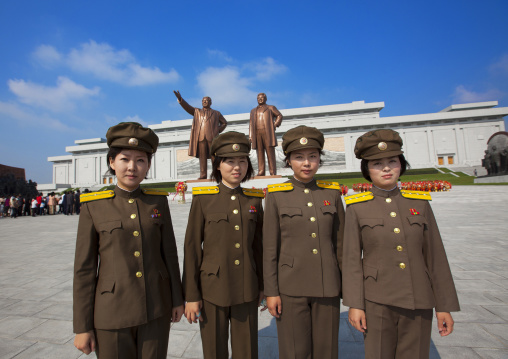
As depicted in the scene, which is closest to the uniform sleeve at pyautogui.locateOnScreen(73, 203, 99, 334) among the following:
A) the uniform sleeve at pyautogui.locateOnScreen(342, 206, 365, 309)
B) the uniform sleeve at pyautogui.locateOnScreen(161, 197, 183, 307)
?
the uniform sleeve at pyautogui.locateOnScreen(161, 197, 183, 307)

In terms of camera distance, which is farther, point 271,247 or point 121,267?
point 271,247

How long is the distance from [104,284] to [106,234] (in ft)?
0.83

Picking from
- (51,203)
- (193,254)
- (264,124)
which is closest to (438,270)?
(193,254)

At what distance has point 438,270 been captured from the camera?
139cm

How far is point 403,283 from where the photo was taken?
4.47ft

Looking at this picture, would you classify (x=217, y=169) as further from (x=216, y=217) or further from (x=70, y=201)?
(x=70, y=201)

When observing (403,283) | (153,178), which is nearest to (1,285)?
(403,283)

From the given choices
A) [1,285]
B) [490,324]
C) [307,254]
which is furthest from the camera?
[1,285]

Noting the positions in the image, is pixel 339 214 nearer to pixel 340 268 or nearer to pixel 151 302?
pixel 340 268

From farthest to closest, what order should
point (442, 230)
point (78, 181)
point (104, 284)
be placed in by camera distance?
1. point (78, 181)
2. point (442, 230)
3. point (104, 284)

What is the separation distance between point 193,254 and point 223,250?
0.60 ft

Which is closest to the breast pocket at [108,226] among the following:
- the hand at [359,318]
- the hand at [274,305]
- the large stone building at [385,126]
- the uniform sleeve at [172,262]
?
the uniform sleeve at [172,262]

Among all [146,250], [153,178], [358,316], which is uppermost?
[153,178]

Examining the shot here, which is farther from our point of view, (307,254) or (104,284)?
(307,254)
